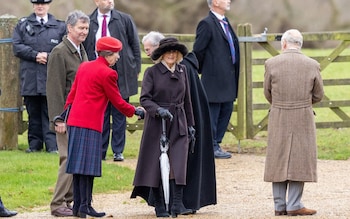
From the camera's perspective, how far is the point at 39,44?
15.1 metres

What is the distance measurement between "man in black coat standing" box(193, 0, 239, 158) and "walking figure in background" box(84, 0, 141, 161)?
2.79 ft

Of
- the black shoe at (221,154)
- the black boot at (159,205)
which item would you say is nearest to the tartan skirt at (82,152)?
the black boot at (159,205)

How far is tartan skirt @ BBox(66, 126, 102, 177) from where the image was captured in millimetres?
10820

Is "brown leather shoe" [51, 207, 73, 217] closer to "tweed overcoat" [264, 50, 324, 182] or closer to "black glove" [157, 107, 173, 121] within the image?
"black glove" [157, 107, 173, 121]

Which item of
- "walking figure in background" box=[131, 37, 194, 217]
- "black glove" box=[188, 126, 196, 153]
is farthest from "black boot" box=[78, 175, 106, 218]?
"black glove" box=[188, 126, 196, 153]

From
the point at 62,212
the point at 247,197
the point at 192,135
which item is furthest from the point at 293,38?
the point at 62,212

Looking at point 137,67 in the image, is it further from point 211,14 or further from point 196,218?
point 196,218

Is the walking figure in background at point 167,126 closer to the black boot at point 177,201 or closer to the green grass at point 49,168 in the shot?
the black boot at point 177,201

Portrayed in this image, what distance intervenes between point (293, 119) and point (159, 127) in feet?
4.19

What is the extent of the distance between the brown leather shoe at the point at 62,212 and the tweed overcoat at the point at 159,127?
71 cm

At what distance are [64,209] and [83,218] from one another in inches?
15.7

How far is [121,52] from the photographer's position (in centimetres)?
1488

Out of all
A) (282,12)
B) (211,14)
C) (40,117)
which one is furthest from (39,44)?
(282,12)

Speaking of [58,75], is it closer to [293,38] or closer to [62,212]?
[62,212]
